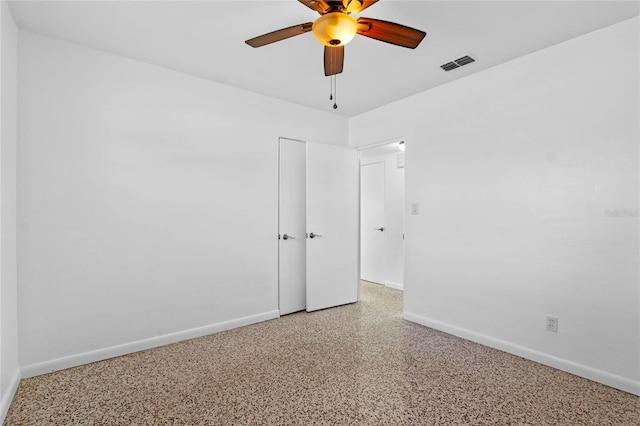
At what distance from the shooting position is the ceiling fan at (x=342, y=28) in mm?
1656

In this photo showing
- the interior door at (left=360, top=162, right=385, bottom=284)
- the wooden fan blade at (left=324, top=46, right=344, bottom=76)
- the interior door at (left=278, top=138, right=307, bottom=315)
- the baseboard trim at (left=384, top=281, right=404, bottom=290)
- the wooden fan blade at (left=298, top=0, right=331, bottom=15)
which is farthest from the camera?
the interior door at (left=360, top=162, right=385, bottom=284)

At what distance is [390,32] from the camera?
1.85 m

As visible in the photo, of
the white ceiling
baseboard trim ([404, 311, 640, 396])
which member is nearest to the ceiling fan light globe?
the white ceiling

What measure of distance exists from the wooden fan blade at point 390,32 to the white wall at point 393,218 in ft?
10.9

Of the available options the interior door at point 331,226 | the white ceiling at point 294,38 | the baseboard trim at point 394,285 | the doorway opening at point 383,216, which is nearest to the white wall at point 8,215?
the white ceiling at point 294,38

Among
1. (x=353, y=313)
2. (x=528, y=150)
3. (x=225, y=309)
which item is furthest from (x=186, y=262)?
(x=528, y=150)

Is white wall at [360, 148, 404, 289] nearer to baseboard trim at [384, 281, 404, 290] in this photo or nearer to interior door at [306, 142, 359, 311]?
baseboard trim at [384, 281, 404, 290]

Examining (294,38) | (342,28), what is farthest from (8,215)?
(342,28)

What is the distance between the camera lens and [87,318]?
8.62ft

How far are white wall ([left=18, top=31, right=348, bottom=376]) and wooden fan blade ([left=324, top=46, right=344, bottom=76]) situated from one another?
5.24 feet

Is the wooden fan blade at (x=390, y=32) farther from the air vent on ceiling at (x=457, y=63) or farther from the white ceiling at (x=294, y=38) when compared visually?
the air vent on ceiling at (x=457, y=63)

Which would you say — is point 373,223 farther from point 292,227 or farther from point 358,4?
point 358,4

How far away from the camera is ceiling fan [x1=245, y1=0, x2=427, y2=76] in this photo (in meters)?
1.66

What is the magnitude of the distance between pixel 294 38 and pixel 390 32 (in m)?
0.91
